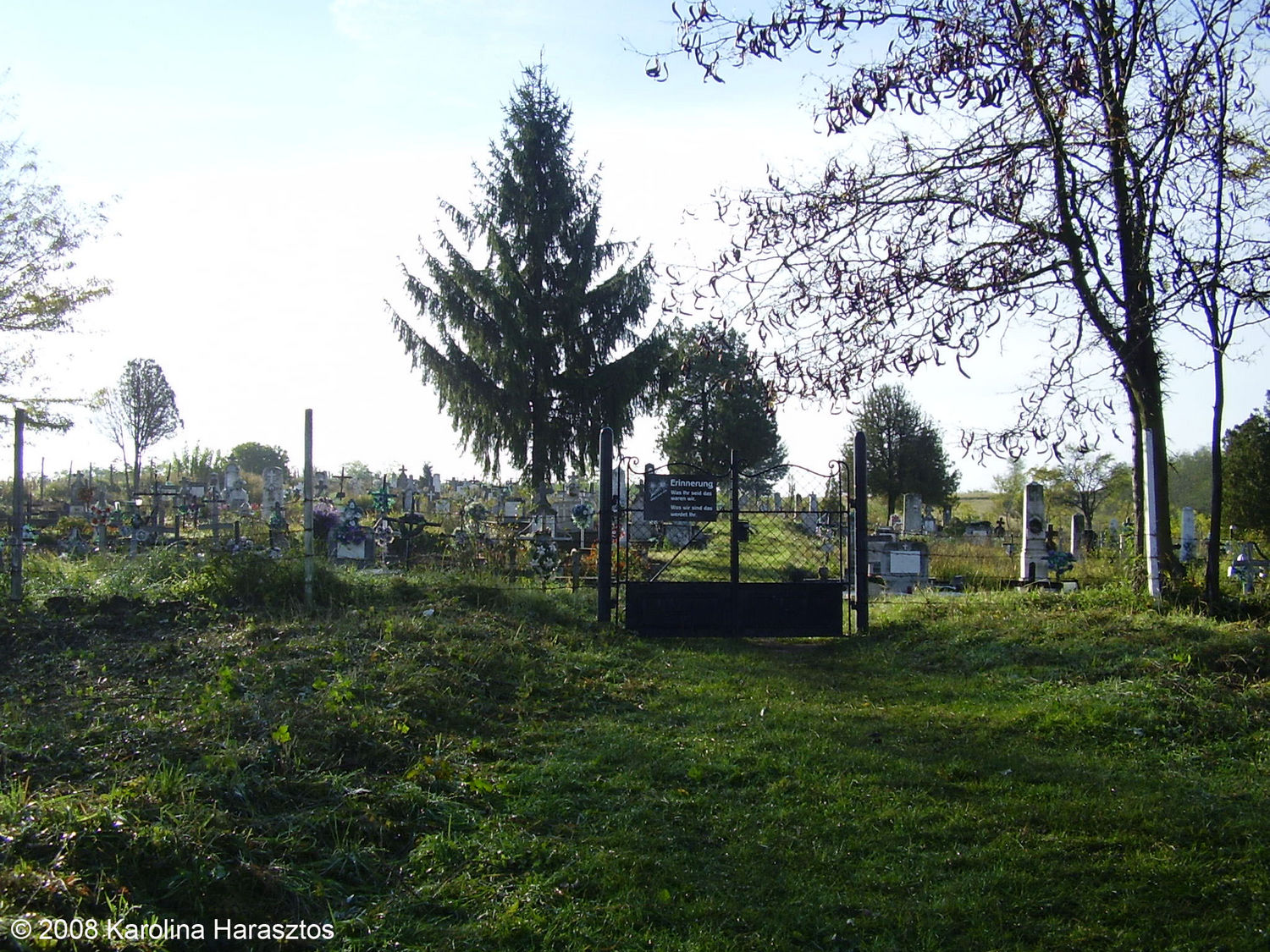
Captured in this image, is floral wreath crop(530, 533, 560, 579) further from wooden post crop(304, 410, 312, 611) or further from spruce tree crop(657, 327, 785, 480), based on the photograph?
spruce tree crop(657, 327, 785, 480)

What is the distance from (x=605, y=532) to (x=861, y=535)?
9.50 ft

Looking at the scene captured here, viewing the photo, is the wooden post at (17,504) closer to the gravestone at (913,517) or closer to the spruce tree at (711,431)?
the gravestone at (913,517)

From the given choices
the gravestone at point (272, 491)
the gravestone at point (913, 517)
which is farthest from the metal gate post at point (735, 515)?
the gravestone at point (913, 517)

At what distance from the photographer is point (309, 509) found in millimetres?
9336

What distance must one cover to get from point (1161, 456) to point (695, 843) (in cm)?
777

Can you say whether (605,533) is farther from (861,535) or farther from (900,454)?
(900,454)

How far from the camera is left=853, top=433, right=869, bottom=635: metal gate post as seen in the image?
10375 millimetres

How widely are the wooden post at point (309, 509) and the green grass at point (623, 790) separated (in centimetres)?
111

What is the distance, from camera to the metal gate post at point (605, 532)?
32.6 feet

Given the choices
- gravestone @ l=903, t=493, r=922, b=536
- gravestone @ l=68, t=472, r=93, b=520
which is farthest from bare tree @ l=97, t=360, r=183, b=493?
gravestone @ l=903, t=493, r=922, b=536

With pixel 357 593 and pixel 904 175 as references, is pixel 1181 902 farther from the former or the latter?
pixel 357 593

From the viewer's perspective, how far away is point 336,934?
10.7 ft

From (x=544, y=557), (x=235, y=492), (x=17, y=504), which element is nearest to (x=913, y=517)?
(x=544, y=557)

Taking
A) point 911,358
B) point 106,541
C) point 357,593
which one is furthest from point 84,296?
point 911,358
